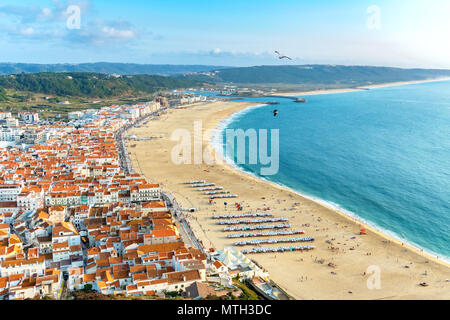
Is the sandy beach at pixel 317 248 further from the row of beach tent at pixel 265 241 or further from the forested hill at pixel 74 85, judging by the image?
the forested hill at pixel 74 85

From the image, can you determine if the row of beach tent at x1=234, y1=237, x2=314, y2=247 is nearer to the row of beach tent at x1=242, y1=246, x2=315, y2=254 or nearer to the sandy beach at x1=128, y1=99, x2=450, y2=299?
the sandy beach at x1=128, y1=99, x2=450, y2=299

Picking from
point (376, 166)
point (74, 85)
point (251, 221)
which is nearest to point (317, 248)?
point (251, 221)

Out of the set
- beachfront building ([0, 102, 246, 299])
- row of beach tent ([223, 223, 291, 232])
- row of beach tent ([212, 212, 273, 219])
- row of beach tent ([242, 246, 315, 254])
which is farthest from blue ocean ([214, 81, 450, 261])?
beachfront building ([0, 102, 246, 299])

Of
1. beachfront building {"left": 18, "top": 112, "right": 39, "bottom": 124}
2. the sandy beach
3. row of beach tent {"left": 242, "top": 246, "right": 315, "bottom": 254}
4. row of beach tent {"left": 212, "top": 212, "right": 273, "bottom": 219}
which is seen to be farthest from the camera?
→ beachfront building {"left": 18, "top": 112, "right": 39, "bottom": 124}

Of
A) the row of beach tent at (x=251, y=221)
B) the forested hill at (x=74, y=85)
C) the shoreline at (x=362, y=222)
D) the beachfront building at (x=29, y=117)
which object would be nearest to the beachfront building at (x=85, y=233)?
the row of beach tent at (x=251, y=221)
